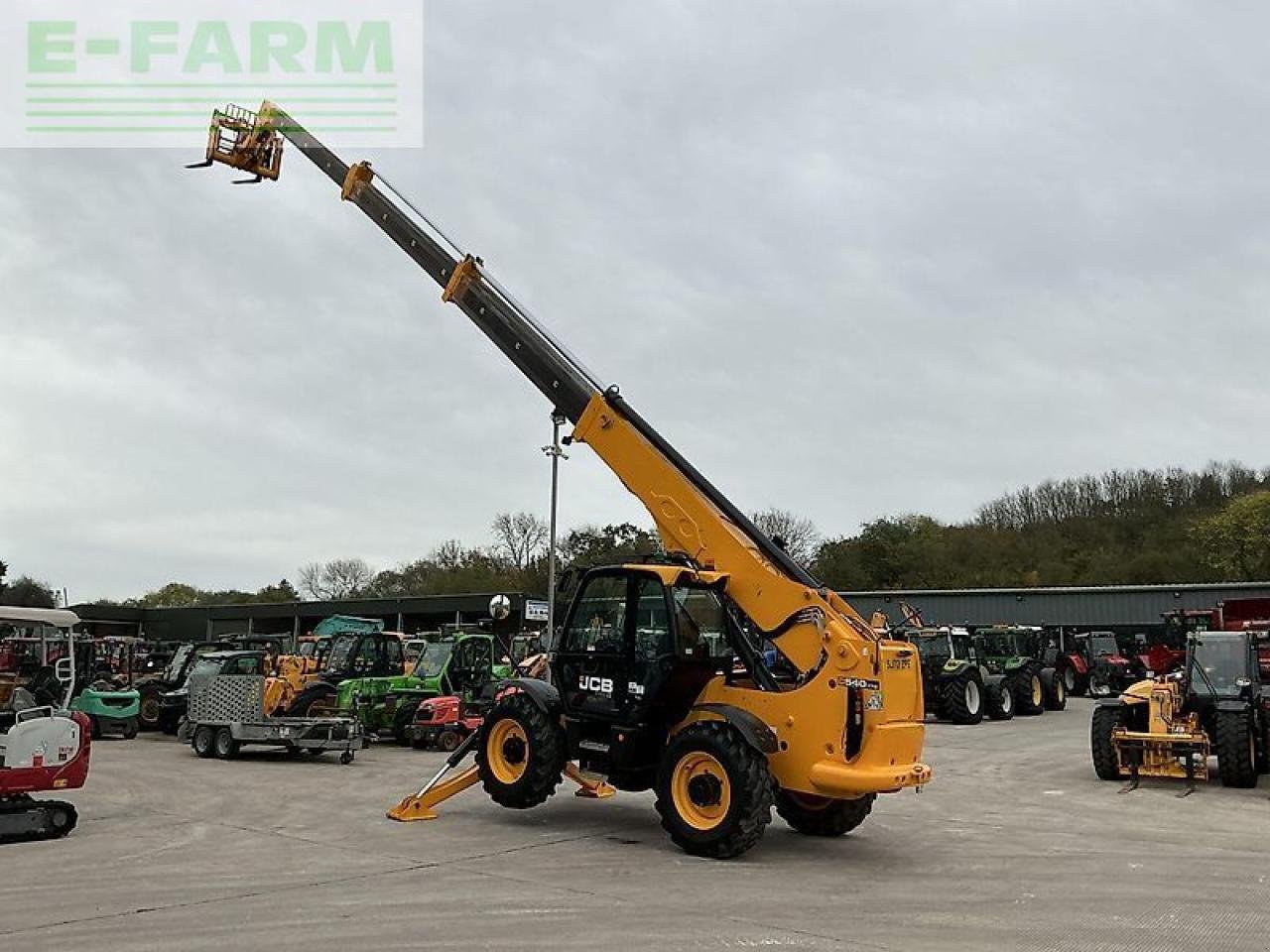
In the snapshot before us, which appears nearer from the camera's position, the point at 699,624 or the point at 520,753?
the point at 699,624

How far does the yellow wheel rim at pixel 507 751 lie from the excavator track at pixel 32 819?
4.00 metres

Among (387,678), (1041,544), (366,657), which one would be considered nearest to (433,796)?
(387,678)

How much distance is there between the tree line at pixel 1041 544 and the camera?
58312 millimetres

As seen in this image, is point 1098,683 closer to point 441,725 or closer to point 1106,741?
point 1106,741

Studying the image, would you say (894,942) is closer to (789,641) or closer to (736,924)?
(736,924)

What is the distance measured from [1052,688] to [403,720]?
720 inches

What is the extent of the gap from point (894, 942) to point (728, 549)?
422cm

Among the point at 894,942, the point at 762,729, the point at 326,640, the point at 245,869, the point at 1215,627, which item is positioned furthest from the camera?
the point at 326,640

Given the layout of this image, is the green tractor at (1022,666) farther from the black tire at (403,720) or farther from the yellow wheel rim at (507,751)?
the yellow wheel rim at (507,751)

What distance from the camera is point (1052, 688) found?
29469mm

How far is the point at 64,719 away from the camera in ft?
34.2

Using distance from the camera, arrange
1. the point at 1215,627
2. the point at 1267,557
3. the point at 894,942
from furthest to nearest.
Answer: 1. the point at 1267,557
2. the point at 1215,627
3. the point at 894,942

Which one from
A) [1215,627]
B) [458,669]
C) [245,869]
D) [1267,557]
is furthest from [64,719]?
[1267,557]

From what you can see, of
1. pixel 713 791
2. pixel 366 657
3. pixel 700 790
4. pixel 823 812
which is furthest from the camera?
pixel 366 657
